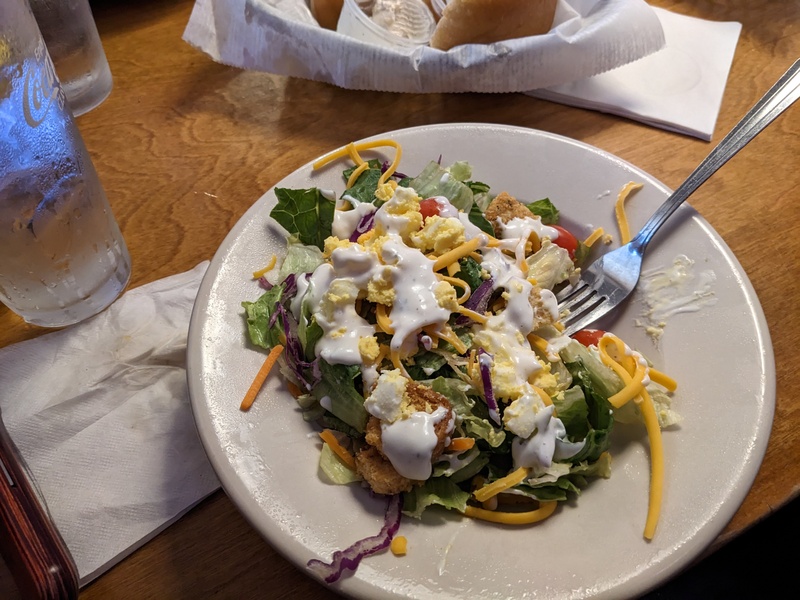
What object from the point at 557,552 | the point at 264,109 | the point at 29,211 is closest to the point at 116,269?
the point at 29,211

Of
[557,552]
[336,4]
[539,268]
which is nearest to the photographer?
Result: [557,552]

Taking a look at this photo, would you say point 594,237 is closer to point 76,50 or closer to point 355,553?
point 355,553

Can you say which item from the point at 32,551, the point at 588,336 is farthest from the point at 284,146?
the point at 32,551

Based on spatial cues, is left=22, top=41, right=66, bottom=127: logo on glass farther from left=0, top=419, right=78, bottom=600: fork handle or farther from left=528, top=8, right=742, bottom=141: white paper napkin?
left=528, top=8, right=742, bottom=141: white paper napkin

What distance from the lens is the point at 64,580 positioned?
Result: 0.63 meters

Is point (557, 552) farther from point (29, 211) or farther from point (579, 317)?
point (29, 211)

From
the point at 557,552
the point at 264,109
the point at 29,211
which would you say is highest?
the point at 29,211

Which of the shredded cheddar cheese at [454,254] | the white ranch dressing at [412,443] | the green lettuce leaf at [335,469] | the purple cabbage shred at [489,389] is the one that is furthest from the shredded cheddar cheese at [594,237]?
the green lettuce leaf at [335,469]

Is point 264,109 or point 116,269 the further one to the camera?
point 264,109

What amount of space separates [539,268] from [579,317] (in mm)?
110

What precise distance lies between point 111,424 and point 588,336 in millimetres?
794

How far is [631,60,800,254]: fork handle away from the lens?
110 cm

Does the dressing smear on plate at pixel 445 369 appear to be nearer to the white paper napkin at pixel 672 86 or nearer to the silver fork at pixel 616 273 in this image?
the silver fork at pixel 616 273

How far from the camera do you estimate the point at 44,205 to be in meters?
1.00
